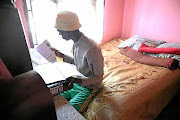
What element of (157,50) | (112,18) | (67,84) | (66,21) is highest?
(66,21)

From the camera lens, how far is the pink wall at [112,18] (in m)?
2.47

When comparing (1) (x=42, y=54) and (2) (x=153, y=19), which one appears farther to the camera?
(2) (x=153, y=19)

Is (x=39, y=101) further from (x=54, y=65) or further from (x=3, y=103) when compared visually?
(x=54, y=65)

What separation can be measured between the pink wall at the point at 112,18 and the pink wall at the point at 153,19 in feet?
0.38

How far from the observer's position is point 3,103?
0.78 ft

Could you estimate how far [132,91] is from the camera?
126 centimetres

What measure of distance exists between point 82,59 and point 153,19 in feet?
6.15

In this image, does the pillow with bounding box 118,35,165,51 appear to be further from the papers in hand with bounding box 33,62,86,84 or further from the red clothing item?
the papers in hand with bounding box 33,62,86,84

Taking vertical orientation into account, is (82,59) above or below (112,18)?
below

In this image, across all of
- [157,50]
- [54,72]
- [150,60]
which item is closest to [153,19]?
[157,50]

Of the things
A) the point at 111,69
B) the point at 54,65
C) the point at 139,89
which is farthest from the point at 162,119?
the point at 54,65

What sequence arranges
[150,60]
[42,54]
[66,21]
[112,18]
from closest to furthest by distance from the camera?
[66,21]
[42,54]
[150,60]
[112,18]

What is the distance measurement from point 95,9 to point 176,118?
189 cm

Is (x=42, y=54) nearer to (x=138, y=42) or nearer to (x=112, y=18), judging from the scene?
(x=138, y=42)
